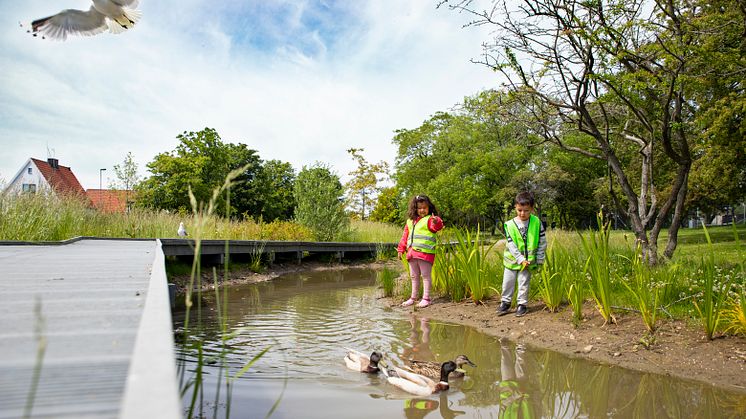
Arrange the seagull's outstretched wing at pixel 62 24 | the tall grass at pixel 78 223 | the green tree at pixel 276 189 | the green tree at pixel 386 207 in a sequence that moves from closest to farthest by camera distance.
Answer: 1. the seagull's outstretched wing at pixel 62 24
2. the tall grass at pixel 78 223
3. the green tree at pixel 386 207
4. the green tree at pixel 276 189

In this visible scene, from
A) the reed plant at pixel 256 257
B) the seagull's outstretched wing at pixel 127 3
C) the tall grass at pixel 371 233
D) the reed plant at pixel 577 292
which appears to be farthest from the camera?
the tall grass at pixel 371 233

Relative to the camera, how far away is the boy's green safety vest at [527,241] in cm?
607

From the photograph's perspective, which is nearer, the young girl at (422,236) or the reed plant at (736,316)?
the reed plant at (736,316)

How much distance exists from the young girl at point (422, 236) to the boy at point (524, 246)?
1.23m

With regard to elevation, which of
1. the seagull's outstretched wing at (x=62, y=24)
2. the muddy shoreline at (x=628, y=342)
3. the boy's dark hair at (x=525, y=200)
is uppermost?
the seagull's outstretched wing at (x=62, y=24)

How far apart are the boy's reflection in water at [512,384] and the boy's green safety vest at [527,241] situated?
1.25m

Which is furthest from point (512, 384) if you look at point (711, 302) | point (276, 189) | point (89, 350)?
point (276, 189)

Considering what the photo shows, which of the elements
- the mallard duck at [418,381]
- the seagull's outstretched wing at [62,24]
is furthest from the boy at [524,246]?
the seagull's outstretched wing at [62,24]

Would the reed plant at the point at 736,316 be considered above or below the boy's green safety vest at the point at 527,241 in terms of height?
below

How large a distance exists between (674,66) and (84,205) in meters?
12.5

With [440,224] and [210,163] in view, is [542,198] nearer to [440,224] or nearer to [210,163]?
[210,163]

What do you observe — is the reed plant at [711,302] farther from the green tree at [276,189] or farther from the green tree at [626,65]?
the green tree at [276,189]

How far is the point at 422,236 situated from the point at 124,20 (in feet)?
15.3

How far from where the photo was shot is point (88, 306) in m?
2.12
